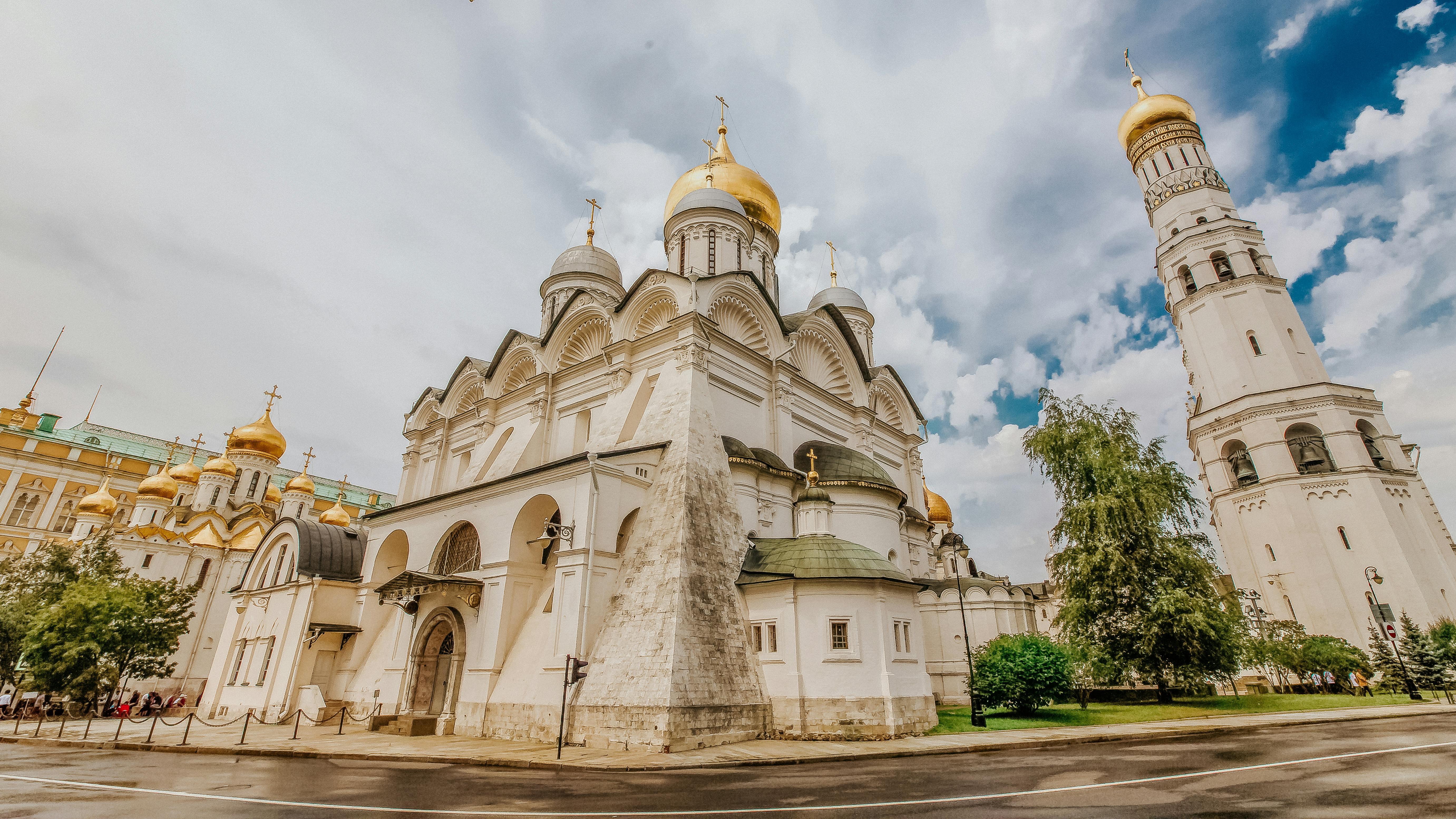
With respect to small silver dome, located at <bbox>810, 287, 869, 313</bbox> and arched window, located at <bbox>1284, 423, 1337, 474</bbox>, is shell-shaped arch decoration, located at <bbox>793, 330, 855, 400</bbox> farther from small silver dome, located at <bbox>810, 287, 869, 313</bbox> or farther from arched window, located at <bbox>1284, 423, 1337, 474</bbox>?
arched window, located at <bbox>1284, 423, 1337, 474</bbox>

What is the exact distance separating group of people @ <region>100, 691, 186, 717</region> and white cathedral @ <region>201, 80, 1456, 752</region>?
20.6 feet

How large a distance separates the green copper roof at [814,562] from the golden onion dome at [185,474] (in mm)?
36571

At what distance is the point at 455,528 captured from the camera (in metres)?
16.9

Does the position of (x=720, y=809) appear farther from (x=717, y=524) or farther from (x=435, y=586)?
(x=435, y=586)

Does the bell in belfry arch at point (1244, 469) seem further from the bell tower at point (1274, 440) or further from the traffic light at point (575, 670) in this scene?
the traffic light at point (575, 670)

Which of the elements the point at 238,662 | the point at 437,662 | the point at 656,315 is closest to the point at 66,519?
the point at 238,662

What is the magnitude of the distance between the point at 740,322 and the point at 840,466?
5.44 m

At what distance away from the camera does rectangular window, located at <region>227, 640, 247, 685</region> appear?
2003 centimetres

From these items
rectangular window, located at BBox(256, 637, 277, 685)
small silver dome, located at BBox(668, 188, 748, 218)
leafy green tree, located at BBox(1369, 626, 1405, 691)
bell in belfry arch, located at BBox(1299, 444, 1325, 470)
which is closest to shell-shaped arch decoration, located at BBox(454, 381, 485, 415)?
rectangular window, located at BBox(256, 637, 277, 685)

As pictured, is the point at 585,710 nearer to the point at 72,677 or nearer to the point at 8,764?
the point at 8,764

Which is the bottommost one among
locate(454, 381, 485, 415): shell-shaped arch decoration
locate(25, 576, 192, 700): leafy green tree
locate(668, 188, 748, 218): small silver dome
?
locate(25, 576, 192, 700): leafy green tree

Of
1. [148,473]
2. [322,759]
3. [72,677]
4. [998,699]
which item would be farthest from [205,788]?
[148,473]

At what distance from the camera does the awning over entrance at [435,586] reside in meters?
14.5

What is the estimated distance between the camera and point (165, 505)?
3328cm
